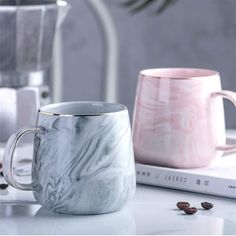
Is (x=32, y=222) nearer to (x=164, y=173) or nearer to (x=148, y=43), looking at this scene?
(x=164, y=173)

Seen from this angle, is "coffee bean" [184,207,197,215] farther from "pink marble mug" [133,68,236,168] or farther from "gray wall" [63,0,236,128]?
"gray wall" [63,0,236,128]

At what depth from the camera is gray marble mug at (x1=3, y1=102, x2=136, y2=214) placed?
1.74 ft

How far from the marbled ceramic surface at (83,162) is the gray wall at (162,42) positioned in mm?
1231

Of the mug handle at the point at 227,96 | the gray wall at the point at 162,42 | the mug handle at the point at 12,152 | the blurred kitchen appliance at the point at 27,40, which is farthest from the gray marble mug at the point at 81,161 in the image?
the gray wall at the point at 162,42

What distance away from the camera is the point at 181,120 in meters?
0.64

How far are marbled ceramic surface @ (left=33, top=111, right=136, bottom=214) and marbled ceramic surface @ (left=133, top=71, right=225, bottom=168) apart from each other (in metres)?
0.10

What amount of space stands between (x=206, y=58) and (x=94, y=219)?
4.21 ft

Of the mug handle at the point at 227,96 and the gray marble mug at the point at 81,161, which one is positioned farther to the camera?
the mug handle at the point at 227,96

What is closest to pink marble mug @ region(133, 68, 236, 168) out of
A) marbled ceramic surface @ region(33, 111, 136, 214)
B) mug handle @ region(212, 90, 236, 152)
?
mug handle @ region(212, 90, 236, 152)

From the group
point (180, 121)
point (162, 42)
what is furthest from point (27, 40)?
point (162, 42)

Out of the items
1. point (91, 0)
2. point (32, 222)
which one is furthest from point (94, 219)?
point (91, 0)

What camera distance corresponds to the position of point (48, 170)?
540mm

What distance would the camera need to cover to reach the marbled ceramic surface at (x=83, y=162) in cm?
53

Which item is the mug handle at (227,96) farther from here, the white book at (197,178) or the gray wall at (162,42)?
the gray wall at (162,42)
